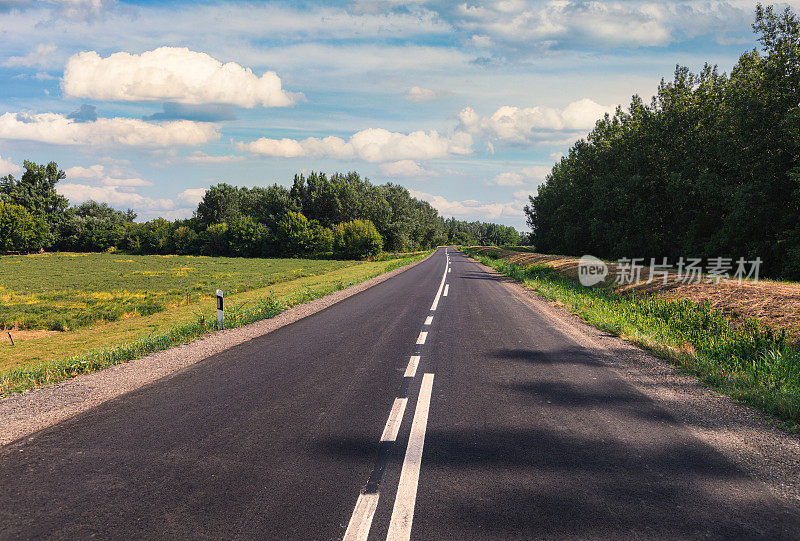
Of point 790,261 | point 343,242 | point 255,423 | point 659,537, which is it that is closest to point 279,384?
point 255,423

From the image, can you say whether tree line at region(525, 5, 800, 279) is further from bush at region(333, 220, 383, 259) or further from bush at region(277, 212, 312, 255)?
bush at region(277, 212, 312, 255)

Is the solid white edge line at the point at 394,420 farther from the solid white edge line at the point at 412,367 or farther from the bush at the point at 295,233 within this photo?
the bush at the point at 295,233

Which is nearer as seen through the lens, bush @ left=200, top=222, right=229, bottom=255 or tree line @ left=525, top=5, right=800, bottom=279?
tree line @ left=525, top=5, right=800, bottom=279

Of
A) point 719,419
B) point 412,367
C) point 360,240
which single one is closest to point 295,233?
point 360,240

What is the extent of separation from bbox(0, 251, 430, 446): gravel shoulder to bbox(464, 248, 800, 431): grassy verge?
Result: 27.4 ft

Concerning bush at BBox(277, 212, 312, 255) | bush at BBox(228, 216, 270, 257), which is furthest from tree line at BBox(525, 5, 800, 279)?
bush at BBox(228, 216, 270, 257)

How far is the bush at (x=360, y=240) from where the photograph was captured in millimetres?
67312

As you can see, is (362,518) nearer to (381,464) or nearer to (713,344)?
(381,464)

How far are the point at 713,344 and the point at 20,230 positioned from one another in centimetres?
10290

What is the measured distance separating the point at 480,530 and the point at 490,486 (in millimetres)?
591

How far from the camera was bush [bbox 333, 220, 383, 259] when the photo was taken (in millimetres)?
67312

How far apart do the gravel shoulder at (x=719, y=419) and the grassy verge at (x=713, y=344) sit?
261 mm

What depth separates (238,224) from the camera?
260 feet

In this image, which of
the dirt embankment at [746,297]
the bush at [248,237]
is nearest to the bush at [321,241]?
the bush at [248,237]
